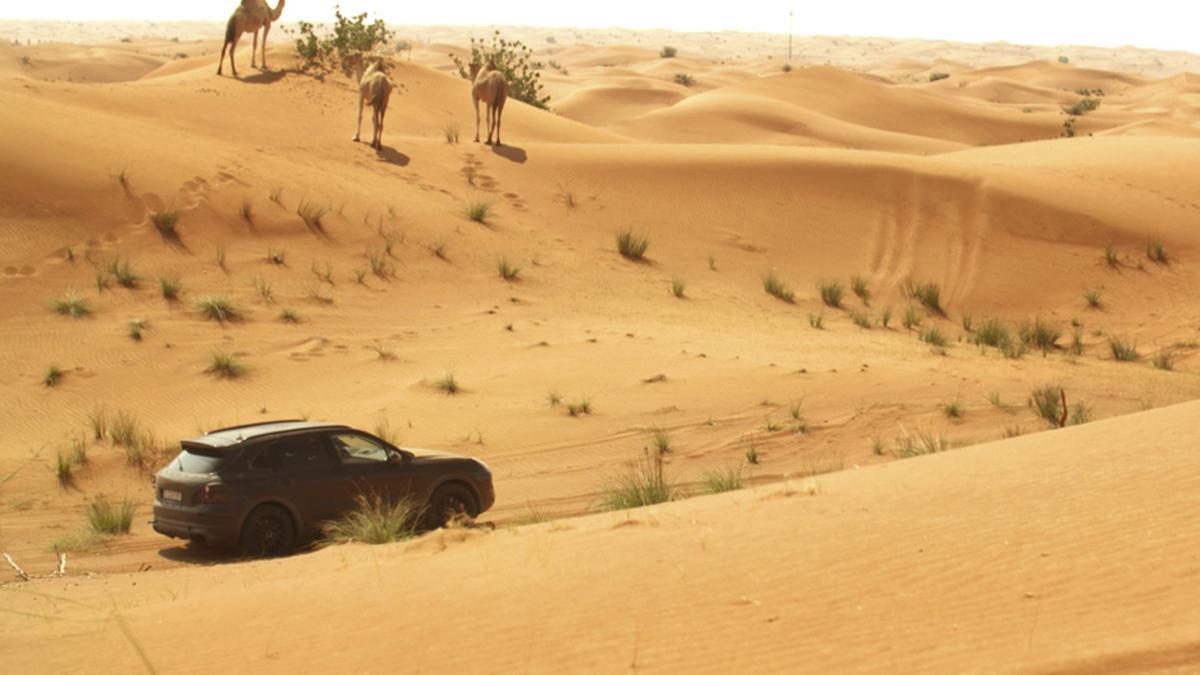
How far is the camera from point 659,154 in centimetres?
3306

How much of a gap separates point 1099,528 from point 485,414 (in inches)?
410

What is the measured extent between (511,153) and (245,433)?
64.3ft

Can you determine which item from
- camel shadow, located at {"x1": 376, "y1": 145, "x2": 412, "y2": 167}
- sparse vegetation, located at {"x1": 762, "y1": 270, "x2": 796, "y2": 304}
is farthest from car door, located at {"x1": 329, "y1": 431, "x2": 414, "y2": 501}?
camel shadow, located at {"x1": 376, "y1": 145, "x2": 412, "y2": 167}

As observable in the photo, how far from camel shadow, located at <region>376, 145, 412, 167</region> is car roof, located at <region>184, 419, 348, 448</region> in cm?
1725

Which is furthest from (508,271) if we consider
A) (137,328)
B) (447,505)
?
(447,505)

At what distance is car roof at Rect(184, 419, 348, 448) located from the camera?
501 inches

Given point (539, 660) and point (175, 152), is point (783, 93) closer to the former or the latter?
point (175, 152)

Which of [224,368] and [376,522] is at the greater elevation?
[376,522]

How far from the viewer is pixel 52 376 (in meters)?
18.4

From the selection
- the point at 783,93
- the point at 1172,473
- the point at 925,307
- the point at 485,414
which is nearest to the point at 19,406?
the point at 485,414

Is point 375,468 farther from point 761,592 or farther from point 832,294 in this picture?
point 832,294

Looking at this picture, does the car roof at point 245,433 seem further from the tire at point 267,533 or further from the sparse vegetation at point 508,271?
the sparse vegetation at point 508,271

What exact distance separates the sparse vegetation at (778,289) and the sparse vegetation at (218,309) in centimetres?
986

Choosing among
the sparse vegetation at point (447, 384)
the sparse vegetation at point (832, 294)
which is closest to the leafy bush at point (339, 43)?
the sparse vegetation at point (832, 294)
